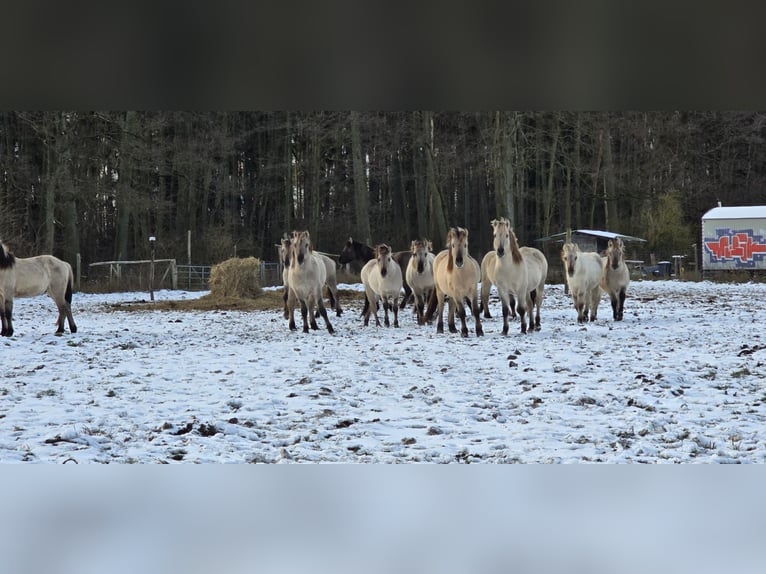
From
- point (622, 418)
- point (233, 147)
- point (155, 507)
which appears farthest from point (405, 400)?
point (233, 147)

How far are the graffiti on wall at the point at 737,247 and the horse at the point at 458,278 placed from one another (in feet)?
42.1

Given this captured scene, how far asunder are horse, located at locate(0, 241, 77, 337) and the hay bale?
15.8ft

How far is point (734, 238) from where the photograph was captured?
18500 mm

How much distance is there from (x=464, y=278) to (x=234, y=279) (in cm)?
638

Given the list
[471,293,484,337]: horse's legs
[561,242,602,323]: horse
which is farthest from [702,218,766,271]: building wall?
[471,293,484,337]: horse's legs

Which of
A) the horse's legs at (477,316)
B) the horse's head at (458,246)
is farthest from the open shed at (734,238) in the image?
the horse's head at (458,246)

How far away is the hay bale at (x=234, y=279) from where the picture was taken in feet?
42.7

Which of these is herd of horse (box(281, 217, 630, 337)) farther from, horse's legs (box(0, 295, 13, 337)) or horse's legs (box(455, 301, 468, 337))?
horse's legs (box(0, 295, 13, 337))

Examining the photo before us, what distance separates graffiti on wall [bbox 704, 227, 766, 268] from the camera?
1848 cm

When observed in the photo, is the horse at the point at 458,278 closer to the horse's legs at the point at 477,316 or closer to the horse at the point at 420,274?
the horse's legs at the point at 477,316

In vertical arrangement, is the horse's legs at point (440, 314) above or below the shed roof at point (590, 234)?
below

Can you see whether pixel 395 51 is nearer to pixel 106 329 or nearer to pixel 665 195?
pixel 106 329

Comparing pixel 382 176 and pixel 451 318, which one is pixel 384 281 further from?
pixel 382 176

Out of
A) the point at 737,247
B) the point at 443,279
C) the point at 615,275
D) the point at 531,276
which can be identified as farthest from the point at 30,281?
the point at 737,247
